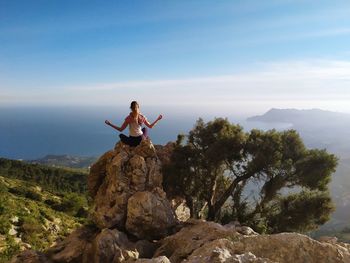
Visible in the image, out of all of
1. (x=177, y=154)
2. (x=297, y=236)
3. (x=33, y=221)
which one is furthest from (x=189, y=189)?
(x=33, y=221)

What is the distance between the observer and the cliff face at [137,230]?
1344cm

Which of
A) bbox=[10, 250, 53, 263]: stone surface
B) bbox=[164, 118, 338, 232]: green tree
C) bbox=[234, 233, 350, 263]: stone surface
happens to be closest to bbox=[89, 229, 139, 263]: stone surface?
bbox=[10, 250, 53, 263]: stone surface

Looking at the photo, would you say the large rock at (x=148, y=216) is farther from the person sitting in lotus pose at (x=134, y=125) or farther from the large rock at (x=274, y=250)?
the large rock at (x=274, y=250)

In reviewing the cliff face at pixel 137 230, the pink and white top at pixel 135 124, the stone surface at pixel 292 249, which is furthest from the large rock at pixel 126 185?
the stone surface at pixel 292 249

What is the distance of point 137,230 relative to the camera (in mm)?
18422

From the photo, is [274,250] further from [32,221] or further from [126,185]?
[32,221]

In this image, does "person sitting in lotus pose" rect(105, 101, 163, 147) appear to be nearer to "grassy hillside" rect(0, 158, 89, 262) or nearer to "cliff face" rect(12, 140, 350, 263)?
"cliff face" rect(12, 140, 350, 263)

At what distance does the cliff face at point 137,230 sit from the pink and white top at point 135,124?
30.1 inches

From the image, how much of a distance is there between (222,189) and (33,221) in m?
19.5


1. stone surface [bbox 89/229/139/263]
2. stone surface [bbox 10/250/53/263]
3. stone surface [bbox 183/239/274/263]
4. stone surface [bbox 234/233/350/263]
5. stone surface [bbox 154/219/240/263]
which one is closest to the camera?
stone surface [bbox 183/239/274/263]

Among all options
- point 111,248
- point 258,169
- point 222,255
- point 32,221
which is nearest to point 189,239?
point 111,248

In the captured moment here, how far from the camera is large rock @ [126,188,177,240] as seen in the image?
18375 millimetres

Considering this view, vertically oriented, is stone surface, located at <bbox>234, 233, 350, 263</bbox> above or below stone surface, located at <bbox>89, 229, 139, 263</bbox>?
above

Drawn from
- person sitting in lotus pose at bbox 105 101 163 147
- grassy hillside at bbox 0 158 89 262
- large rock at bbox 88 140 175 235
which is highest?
person sitting in lotus pose at bbox 105 101 163 147
